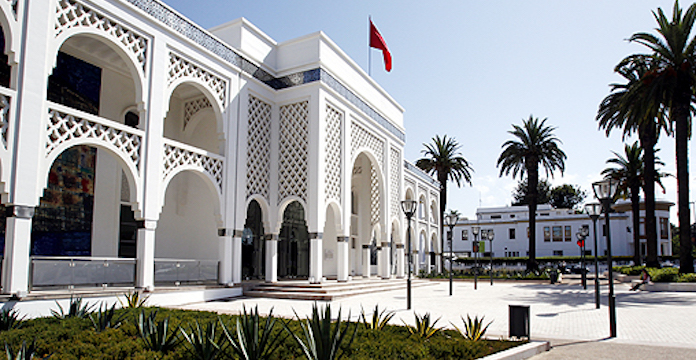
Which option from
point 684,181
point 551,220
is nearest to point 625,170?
point 684,181

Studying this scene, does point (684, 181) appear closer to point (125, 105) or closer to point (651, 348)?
point (651, 348)

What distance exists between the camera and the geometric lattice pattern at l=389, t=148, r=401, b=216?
24.3m

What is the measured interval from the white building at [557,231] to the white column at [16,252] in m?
47.5

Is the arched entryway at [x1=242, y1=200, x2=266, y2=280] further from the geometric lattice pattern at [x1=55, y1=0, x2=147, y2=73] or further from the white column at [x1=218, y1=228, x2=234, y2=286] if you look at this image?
the geometric lattice pattern at [x1=55, y1=0, x2=147, y2=73]

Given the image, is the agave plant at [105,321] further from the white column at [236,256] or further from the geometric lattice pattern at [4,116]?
the white column at [236,256]

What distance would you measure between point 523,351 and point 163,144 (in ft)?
34.4

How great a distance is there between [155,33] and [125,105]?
364 cm

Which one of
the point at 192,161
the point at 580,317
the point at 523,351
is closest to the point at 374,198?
the point at 192,161

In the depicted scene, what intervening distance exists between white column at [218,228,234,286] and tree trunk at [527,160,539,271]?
21.8 meters

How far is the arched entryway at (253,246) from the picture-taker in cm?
2003

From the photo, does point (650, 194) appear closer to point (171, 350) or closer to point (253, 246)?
point (253, 246)

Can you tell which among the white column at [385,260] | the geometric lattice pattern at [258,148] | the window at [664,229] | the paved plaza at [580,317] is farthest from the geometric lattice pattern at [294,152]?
Result: the window at [664,229]

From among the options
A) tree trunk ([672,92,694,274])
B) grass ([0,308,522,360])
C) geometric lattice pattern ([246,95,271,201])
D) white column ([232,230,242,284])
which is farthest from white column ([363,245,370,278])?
grass ([0,308,522,360])

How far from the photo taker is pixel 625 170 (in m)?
36.0
